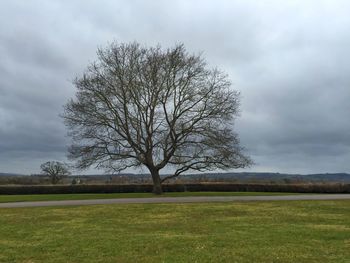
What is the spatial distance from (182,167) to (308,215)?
23.3 meters

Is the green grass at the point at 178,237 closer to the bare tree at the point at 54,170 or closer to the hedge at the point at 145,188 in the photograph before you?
the hedge at the point at 145,188

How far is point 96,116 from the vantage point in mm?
43625

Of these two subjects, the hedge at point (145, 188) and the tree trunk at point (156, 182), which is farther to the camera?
the hedge at point (145, 188)

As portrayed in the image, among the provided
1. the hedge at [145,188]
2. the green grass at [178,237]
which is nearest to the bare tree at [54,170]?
the hedge at [145,188]

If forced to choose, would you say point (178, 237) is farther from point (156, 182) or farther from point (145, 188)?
point (145, 188)

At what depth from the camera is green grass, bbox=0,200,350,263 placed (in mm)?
10500

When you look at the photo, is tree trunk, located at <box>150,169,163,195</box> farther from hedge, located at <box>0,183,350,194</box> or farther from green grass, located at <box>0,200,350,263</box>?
green grass, located at <box>0,200,350,263</box>

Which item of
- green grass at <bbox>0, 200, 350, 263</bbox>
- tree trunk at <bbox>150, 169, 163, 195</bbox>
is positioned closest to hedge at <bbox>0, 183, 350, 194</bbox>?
tree trunk at <bbox>150, 169, 163, 195</bbox>

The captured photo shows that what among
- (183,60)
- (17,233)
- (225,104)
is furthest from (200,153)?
(17,233)

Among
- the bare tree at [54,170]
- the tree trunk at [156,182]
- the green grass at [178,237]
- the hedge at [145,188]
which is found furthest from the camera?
the bare tree at [54,170]

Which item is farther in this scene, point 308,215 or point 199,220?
point 308,215

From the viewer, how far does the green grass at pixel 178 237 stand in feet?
34.4

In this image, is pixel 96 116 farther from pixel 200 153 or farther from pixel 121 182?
pixel 121 182

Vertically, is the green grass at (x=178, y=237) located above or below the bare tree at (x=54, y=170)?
below
